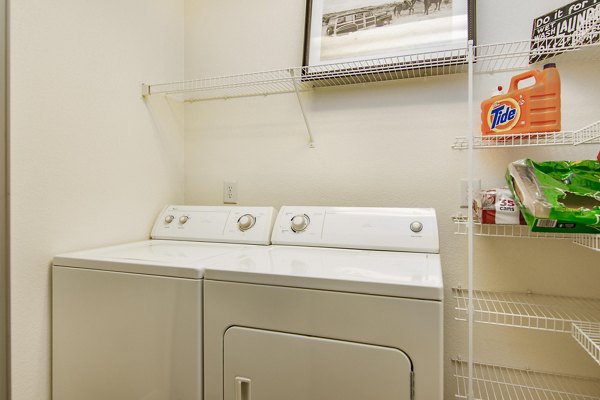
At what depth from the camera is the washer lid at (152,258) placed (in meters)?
1.09

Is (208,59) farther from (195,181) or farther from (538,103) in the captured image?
(538,103)

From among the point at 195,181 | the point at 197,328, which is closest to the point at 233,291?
the point at 197,328

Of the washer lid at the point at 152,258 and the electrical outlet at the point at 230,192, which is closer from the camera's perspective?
the washer lid at the point at 152,258

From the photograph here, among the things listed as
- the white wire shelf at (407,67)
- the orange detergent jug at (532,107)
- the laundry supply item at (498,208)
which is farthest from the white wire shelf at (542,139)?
the white wire shelf at (407,67)

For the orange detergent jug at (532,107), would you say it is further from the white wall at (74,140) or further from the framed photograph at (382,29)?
the white wall at (74,140)

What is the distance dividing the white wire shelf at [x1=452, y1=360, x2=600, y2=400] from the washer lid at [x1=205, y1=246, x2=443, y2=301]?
2.11ft

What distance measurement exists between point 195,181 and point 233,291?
1.15 meters

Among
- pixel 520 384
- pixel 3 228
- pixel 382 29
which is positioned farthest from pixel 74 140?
pixel 520 384

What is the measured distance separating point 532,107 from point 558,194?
0.37 meters

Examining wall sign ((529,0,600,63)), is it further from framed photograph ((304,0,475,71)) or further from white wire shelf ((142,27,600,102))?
framed photograph ((304,0,475,71))

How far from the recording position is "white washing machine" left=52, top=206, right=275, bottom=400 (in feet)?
3.49

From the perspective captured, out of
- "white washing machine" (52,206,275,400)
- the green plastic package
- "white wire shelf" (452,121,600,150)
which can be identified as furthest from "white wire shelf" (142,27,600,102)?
"white washing machine" (52,206,275,400)

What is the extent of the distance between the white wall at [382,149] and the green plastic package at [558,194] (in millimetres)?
263

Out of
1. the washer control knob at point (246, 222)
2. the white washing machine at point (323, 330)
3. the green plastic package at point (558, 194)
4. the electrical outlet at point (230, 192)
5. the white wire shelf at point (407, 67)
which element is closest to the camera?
the white washing machine at point (323, 330)
